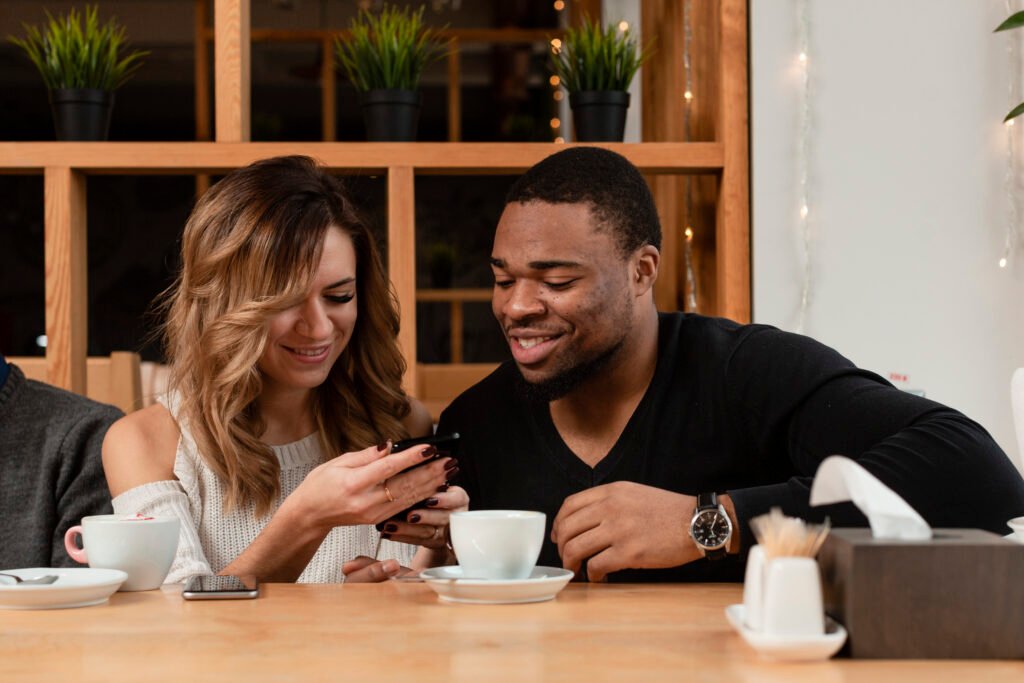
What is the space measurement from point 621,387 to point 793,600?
93 cm

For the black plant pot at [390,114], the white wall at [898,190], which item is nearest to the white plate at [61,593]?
the black plant pot at [390,114]

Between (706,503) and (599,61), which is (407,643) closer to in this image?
(706,503)

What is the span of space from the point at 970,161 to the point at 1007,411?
1.73ft

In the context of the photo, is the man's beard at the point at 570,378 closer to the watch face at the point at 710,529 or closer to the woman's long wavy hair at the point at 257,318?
the woman's long wavy hair at the point at 257,318

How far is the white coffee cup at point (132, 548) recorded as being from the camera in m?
1.25

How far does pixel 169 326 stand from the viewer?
6.34 feet

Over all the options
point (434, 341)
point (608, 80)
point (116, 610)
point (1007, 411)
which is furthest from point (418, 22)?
point (434, 341)

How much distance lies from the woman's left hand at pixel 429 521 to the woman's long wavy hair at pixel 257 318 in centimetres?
38

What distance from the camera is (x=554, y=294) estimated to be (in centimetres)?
173

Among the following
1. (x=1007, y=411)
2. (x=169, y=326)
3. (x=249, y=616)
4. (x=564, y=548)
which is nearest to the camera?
(x=249, y=616)

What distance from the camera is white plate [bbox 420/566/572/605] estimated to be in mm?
1144

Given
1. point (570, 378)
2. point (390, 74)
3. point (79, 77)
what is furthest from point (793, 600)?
point (79, 77)

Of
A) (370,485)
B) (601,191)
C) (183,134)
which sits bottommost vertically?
(370,485)

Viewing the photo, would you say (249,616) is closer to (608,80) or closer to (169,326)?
(169,326)
